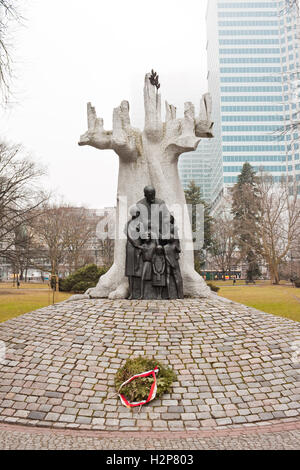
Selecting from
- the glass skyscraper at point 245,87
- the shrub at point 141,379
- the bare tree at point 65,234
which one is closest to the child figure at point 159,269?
the shrub at point 141,379

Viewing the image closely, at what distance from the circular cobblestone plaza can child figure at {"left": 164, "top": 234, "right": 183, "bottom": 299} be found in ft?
2.16

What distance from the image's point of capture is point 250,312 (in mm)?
8109

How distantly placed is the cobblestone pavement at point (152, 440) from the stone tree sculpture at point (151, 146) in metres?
5.35

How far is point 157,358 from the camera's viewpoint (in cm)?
616

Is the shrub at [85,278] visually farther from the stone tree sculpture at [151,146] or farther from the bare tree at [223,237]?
the bare tree at [223,237]

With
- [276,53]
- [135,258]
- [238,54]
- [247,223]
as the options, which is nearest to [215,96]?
[238,54]

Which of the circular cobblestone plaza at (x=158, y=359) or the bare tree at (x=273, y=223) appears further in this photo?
the bare tree at (x=273, y=223)

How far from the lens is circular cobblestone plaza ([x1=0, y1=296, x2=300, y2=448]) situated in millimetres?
5035

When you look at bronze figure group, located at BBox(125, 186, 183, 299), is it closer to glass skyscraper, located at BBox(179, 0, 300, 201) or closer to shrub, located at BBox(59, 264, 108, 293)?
shrub, located at BBox(59, 264, 108, 293)

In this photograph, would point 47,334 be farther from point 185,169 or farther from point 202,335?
point 185,169

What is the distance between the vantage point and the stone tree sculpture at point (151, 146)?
33.3ft

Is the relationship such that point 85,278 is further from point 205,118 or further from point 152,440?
point 152,440

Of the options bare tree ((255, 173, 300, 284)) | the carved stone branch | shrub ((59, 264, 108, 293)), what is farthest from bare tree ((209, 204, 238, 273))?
the carved stone branch

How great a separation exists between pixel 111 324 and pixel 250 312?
3338mm
